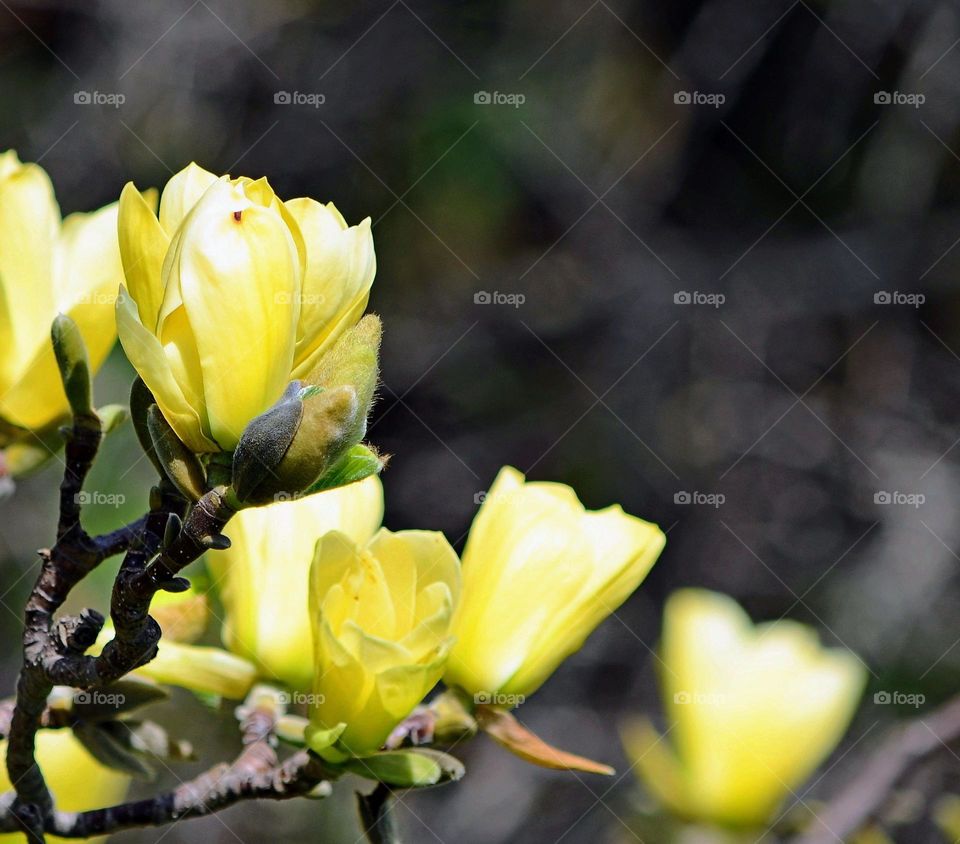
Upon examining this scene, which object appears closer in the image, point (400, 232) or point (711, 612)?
point (711, 612)

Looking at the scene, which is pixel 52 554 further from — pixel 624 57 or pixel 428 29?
pixel 624 57

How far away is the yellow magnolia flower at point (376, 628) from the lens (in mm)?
726

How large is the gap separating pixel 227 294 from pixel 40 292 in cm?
27

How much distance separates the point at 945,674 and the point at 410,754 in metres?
2.11

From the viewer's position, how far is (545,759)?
31.3 inches

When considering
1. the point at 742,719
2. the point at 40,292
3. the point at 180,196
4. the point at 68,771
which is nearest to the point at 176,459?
the point at 180,196

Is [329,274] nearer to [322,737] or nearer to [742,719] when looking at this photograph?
Result: [322,737]

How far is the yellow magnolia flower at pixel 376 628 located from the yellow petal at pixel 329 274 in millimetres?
172

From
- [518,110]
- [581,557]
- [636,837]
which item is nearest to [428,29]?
[518,110]

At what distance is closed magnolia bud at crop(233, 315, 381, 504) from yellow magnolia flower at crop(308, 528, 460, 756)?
7.0 inches

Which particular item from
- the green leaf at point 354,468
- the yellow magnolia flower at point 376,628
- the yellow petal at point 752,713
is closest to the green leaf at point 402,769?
the yellow magnolia flower at point 376,628

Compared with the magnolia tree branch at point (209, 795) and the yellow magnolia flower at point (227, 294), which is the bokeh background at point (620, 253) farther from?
the yellow magnolia flower at point (227, 294)

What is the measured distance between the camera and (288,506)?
2.88ft

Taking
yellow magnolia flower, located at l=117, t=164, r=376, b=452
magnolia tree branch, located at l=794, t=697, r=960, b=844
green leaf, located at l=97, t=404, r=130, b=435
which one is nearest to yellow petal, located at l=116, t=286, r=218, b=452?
yellow magnolia flower, located at l=117, t=164, r=376, b=452
